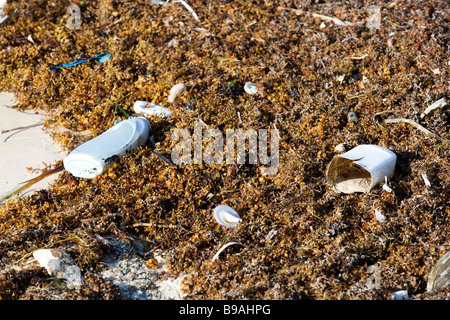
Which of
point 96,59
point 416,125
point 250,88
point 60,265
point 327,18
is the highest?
point 327,18

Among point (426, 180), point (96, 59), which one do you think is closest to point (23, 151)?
point (96, 59)

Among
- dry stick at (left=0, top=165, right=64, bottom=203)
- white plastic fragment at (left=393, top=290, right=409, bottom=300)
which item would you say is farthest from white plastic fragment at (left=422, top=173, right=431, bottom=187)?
dry stick at (left=0, top=165, right=64, bottom=203)

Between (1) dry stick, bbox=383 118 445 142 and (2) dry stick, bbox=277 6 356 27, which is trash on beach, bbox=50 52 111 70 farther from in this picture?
(1) dry stick, bbox=383 118 445 142

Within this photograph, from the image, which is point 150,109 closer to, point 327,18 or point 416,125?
point 327,18

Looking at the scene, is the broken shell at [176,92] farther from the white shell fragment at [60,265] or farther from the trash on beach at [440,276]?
the trash on beach at [440,276]

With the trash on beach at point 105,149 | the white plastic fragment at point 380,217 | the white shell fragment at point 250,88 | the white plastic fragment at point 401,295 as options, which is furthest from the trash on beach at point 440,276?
the trash on beach at point 105,149
